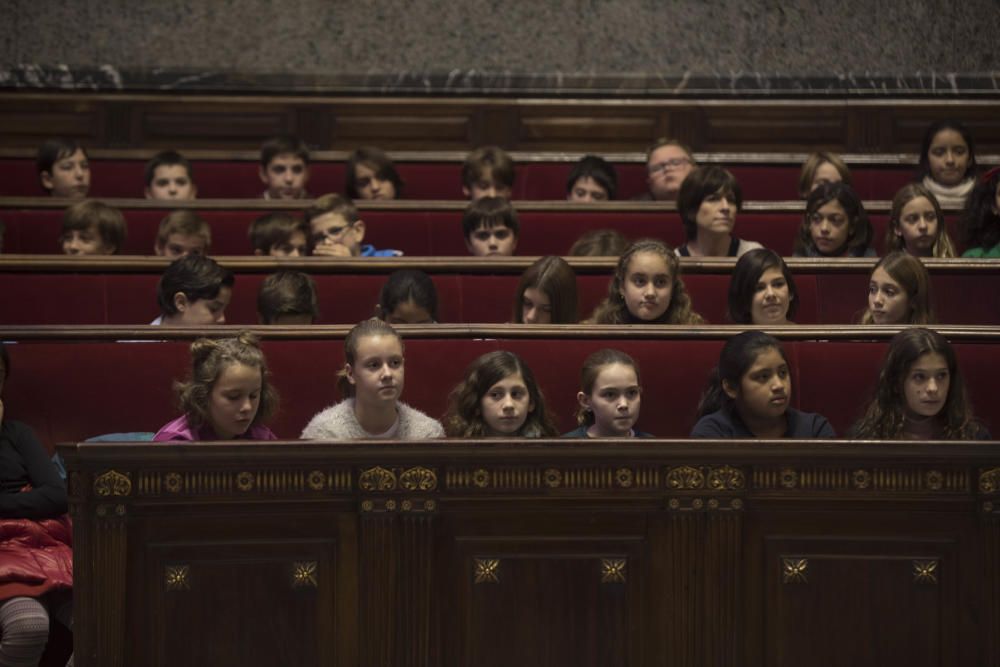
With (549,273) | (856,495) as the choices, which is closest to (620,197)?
(549,273)

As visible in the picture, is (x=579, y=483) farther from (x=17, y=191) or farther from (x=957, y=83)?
(x=957, y=83)

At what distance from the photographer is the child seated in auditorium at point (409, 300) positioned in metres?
2.22

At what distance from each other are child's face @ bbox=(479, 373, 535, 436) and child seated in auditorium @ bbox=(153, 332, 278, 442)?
258 mm

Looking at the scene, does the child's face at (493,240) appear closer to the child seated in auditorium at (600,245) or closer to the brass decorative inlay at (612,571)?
the child seated in auditorium at (600,245)

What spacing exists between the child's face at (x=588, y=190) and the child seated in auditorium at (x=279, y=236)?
0.59 m

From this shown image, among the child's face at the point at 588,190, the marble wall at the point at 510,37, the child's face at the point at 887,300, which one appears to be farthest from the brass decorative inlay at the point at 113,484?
the marble wall at the point at 510,37

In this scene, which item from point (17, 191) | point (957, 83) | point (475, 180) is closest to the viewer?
point (475, 180)

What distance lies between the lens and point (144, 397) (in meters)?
2.04

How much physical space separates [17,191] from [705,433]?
1.90 meters

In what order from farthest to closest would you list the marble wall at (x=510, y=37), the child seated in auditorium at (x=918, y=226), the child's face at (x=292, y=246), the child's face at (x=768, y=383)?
the marble wall at (x=510, y=37) → the child's face at (x=292, y=246) → the child seated in auditorium at (x=918, y=226) → the child's face at (x=768, y=383)

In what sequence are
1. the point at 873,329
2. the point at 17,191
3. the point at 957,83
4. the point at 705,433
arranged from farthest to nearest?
the point at 957,83 → the point at 17,191 → the point at 873,329 → the point at 705,433

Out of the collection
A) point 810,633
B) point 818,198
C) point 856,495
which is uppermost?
point 818,198

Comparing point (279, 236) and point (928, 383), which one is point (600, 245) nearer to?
point (279, 236)

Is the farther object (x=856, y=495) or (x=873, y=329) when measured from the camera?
(x=873, y=329)
